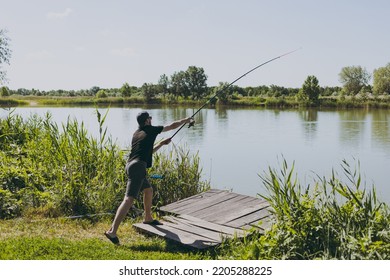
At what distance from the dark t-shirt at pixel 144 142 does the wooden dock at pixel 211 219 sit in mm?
941

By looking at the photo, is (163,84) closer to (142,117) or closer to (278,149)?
(278,149)

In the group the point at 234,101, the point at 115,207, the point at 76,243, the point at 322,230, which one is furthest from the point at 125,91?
the point at 322,230

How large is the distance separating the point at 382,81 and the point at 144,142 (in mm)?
45133

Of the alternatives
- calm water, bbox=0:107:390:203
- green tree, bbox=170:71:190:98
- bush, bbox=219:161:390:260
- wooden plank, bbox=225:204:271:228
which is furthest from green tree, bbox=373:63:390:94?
bush, bbox=219:161:390:260

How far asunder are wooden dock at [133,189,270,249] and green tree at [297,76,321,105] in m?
47.9

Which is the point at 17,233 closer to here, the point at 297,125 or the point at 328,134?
the point at 328,134

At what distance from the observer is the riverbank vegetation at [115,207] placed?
14.8ft

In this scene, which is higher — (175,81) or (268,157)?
(175,81)

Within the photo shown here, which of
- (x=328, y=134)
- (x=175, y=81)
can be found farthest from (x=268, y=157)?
(x=175, y=81)

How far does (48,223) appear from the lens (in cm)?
607

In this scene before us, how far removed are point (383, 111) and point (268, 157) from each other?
30881 millimetres

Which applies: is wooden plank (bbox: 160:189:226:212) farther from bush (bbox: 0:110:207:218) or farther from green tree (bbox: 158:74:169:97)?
green tree (bbox: 158:74:169:97)

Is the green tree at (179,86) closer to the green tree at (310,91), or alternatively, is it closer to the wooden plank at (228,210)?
the green tree at (310,91)

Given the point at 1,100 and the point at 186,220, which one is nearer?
the point at 186,220
